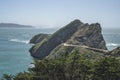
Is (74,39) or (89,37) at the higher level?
(89,37)

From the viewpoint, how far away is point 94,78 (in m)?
55.5

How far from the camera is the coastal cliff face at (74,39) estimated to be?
157 meters

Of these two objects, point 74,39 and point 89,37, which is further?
point 89,37

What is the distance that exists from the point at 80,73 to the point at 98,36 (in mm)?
109340

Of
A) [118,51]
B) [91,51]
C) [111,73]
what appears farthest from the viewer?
[91,51]

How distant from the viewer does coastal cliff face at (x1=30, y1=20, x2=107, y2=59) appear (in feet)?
516

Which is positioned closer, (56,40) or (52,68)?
(52,68)

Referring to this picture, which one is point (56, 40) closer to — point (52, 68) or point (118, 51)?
point (118, 51)

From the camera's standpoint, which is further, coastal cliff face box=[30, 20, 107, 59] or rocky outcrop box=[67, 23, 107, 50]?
rocky outcrop box=[67, 23, 107, 50]

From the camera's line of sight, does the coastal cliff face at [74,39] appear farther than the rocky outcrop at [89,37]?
No

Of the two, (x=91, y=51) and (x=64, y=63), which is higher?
(x=64, y=63)

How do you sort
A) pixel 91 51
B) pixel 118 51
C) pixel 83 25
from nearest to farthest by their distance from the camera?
pixel 118 51 → pixel 91 51 → pixel 83 25

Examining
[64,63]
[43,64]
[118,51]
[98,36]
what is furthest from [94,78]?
[98,36]

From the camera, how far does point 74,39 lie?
6348 inches
